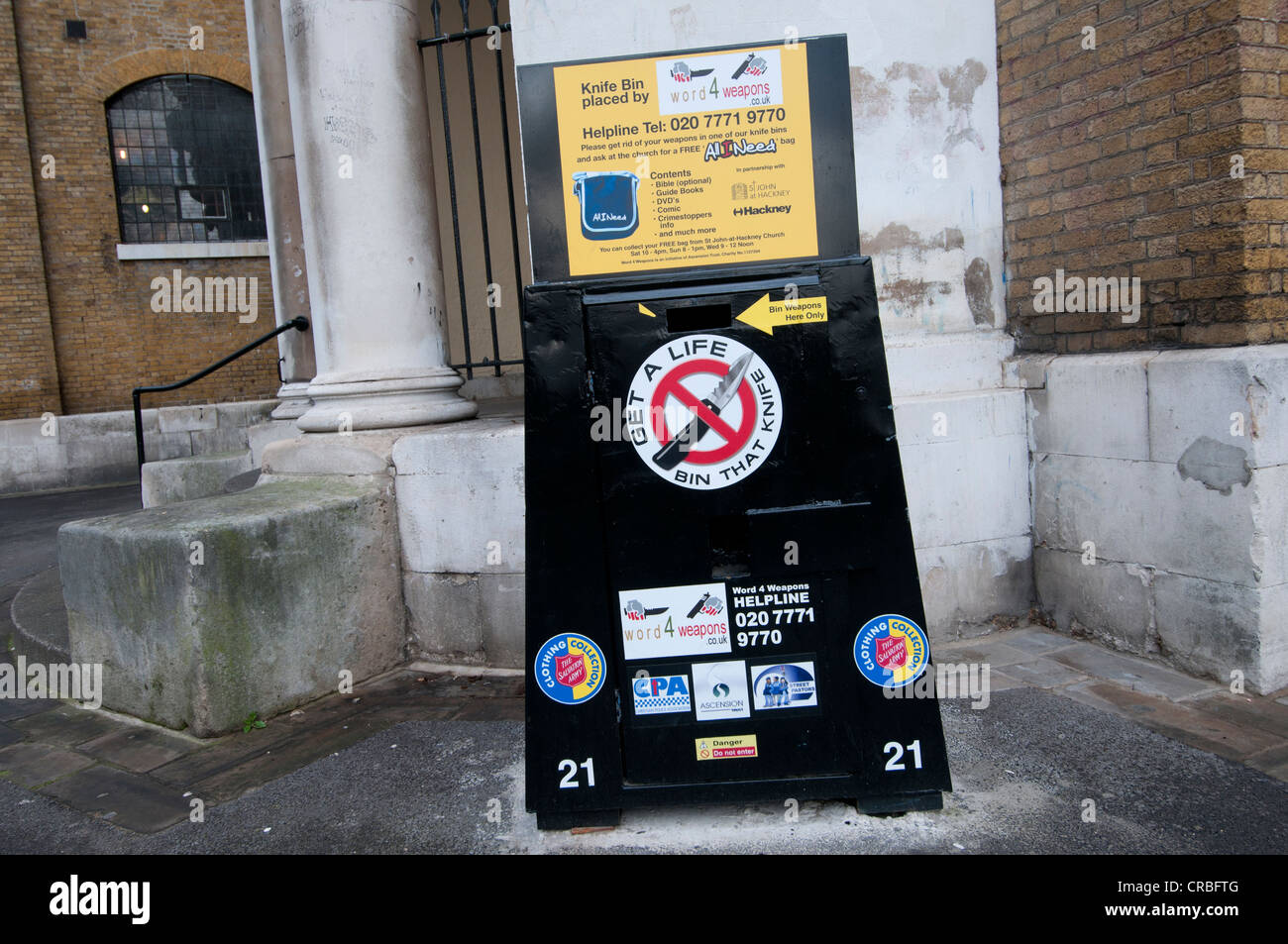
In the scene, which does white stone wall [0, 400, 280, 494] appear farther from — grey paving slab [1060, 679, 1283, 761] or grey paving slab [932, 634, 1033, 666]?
grey paving slab [1060, 679, 1283, 761]

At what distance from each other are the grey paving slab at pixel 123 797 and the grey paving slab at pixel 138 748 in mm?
73

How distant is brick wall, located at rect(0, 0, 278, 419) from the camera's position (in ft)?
41.2

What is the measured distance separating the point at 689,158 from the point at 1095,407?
248 centimetres

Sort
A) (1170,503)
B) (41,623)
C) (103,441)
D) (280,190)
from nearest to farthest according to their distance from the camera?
(1170,503) < (41,623) < (280,190) < (103,441)

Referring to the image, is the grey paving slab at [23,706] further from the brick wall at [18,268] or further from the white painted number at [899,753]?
the brick wall at [18,268]

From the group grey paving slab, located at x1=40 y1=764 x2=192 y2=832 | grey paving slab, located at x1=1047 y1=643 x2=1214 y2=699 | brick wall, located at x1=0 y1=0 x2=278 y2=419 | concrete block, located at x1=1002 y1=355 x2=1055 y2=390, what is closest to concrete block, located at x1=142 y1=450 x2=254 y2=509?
grey paving slab, located at x1=40 y1=764 x2=192 y2=832

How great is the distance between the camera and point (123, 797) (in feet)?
10.5

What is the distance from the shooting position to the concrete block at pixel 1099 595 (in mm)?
3848

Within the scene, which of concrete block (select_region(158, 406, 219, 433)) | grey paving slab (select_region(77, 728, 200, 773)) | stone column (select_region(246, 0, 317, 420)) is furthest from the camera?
concrete block (select_region(158, 406, 219, 433))

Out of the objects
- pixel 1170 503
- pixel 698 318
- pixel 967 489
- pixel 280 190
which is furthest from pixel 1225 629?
pixel 280 190

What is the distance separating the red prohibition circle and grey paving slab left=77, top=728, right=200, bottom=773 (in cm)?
247

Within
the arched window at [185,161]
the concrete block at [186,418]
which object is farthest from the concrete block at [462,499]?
the arched window at [185,161]

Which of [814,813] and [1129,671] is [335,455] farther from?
[1129,671]

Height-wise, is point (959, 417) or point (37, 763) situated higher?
point (959, 417)
